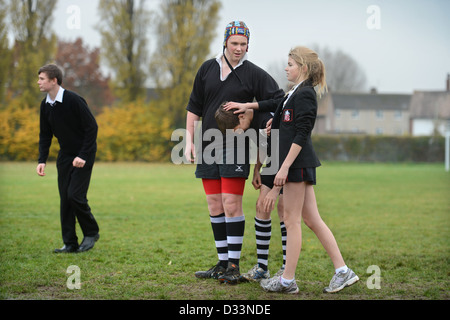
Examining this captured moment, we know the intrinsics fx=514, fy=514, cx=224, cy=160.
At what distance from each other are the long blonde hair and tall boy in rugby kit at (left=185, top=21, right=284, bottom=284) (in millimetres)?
519

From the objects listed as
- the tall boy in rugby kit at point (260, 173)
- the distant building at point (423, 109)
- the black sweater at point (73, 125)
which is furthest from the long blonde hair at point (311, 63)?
the distant building at point (423, 109)

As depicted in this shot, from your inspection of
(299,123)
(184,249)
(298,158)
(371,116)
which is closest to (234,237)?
(298,158)

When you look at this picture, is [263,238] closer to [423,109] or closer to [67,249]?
[67,249]

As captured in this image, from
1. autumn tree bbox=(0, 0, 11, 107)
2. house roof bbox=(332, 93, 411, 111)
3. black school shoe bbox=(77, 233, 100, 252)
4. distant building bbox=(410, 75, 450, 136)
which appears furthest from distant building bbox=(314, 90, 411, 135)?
black school shoe bbox=(77, 233, 100, 252)

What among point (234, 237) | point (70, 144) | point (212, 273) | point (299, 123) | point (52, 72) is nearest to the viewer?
point (299, 123)

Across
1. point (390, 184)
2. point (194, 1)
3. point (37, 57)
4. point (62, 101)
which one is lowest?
point (390, 184)

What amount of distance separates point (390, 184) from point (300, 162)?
43.8 feet

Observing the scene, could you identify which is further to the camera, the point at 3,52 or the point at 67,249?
the point at 3,52

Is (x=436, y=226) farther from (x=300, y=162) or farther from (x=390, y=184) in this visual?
(x=390, y=184)

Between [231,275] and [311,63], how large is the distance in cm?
186

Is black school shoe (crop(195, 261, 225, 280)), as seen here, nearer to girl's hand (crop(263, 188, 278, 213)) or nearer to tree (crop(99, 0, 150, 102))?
girl's hand (crop(263, 188, 278, 213))

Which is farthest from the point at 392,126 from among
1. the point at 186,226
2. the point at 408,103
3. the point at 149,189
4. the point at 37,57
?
the point at 186,226

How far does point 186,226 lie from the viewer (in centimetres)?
786

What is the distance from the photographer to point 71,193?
5.75 meters
